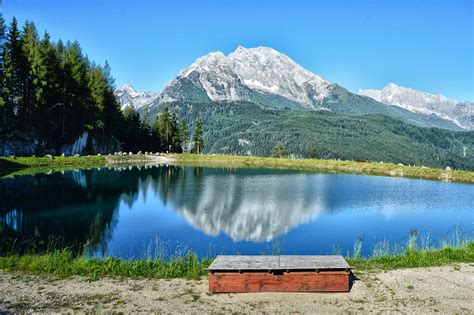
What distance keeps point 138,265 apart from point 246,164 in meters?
105

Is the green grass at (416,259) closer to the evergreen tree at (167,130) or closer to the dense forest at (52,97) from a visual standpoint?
the dense forest at (52,97)

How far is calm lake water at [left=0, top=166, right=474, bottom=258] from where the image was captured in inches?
1113

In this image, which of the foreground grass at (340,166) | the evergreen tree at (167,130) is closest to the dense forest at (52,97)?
the evergreen tree at (167,130)

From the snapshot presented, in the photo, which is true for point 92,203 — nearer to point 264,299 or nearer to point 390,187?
point 264,299

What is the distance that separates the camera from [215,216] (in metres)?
38.8

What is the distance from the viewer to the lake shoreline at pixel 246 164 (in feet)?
265

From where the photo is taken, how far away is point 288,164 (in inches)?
4783

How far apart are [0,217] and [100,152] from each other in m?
85.5

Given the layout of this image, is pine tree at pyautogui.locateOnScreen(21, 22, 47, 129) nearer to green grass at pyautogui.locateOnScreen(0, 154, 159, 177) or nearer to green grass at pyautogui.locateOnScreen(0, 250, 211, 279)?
green grass at pyautogui.locateOnScreen(0, 154, 159, 177)

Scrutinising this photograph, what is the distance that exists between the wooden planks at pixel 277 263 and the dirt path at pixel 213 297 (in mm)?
1055

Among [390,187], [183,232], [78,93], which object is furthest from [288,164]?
[183,232]

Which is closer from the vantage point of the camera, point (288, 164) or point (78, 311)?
point (78, 311)

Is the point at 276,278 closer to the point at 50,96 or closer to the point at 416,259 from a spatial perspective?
the point at 416,259

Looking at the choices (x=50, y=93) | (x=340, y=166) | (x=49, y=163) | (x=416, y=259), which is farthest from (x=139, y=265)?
(x=340, y=166)
